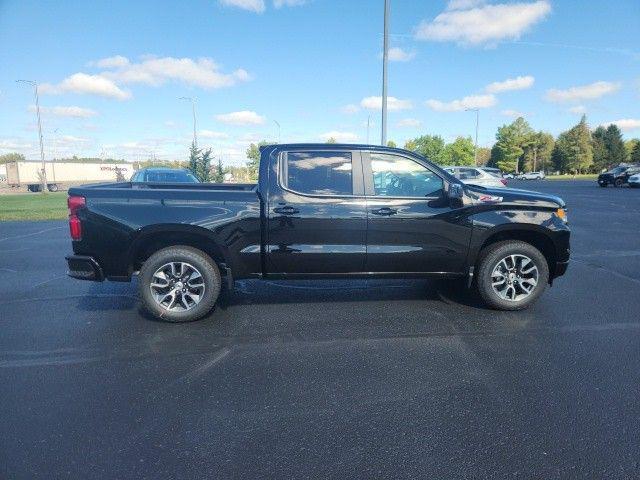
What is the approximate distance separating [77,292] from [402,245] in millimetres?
4369

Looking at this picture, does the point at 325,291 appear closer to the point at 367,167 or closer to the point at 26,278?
the point at 367,167

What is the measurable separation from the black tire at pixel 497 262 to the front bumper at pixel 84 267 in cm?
421

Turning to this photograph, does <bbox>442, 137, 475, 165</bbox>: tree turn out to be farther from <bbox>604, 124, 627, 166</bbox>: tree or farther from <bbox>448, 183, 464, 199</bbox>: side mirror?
<bbox>448, 183, 464, 199</bbox>: side mirror

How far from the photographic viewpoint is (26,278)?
252 inches

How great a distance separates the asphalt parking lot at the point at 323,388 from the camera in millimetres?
2408

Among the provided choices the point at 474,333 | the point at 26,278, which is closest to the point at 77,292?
the point at 26,278

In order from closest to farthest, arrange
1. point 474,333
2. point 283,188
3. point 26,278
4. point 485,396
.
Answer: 1. point 485,396
2. point 474,333
3. point 283,188
4. point 26,278

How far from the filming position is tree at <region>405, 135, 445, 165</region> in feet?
324

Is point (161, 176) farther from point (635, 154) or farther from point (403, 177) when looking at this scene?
point (635, 154)

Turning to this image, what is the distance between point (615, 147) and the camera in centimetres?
8425

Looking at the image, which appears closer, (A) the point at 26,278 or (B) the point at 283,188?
(B) the point at 283,188

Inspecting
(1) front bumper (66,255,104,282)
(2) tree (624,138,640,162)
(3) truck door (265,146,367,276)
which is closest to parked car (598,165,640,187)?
(3) truck door (265,146,367,276)

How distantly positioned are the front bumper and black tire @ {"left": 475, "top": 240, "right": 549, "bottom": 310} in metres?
4.21

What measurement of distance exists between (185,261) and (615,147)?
10215 cm
